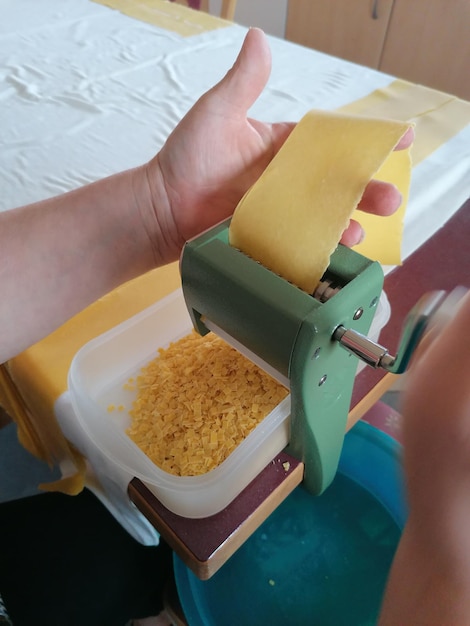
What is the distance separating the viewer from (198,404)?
1.47 feet

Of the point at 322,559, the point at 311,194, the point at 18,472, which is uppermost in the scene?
the point at 311,194

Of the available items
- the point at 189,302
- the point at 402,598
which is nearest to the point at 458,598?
the point at 402,598

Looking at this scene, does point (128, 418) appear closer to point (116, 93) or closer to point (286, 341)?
point (286, 341)

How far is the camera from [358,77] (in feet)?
3.42

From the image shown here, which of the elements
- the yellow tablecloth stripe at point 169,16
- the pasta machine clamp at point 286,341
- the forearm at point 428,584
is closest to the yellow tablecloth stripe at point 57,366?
the pasta machine clamp at point 286,341

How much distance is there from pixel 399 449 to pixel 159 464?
0.22 meters

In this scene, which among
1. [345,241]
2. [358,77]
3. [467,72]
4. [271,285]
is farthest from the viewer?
[467,72]

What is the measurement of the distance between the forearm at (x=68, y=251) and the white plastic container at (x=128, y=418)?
10 cm

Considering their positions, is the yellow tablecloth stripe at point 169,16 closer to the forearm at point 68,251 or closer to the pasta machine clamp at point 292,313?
the forearm at point 68,251

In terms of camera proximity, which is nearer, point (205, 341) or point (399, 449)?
point (399, 449)

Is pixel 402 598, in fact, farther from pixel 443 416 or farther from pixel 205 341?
pixel 205 341

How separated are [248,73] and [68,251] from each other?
0.93ft

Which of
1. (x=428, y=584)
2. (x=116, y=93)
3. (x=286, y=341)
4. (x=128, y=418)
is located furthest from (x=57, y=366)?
(x=116, y=93)

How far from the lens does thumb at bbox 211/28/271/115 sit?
54 cm
